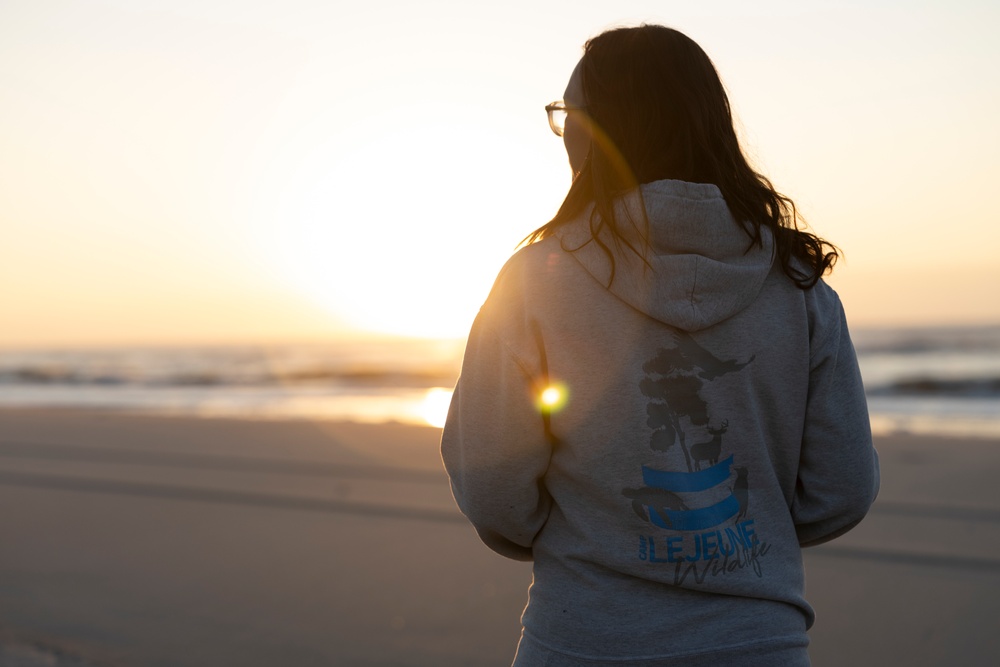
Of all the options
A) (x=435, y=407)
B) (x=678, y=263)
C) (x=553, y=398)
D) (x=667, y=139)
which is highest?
(x=667, y=139)

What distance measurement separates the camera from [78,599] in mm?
4016

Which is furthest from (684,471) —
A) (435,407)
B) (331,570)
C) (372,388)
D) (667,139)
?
(372,388)

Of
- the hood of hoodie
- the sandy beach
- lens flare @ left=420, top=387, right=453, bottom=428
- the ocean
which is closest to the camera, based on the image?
the hood of hoodie

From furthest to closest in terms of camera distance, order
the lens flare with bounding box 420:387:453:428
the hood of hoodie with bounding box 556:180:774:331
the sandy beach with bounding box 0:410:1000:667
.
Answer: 1. the lens flare with bounding box 420:387:453:428
2. the sandy beach with bounding box 0:410:1000:667
3. the hood of hoodie with bounding box 556:180:774:331

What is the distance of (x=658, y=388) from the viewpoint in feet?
4.05

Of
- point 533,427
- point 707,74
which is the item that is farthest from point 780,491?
point 707,74

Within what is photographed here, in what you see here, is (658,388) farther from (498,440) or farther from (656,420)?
(498,440)

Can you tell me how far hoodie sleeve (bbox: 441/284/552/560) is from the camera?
126cm

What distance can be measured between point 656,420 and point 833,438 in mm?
321

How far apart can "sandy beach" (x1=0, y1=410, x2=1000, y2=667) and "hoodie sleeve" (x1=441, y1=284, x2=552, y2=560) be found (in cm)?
221

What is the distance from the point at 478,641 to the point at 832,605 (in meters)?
1.67

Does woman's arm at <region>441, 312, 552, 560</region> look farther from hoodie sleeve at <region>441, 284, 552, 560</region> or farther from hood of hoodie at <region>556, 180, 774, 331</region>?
hood of hoodie at <region>556, 180, 774, 331</region>

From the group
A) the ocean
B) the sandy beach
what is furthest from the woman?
the ocean

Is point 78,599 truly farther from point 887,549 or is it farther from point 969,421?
point 969,421
